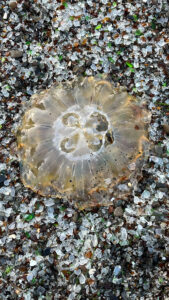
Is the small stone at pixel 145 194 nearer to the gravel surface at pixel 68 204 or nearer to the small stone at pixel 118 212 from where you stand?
the gravel surface at pixel 68 204

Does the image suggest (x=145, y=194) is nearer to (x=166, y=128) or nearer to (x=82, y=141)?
(x=166, y=128)

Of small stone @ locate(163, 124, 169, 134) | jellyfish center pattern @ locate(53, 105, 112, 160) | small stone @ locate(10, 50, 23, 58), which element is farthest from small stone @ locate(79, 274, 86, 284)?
small stone @ locate(10, 50, 23, 58)

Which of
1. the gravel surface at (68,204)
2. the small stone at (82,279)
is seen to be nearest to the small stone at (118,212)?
the gravel surface at (68,204)

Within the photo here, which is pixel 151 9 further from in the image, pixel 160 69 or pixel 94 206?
pixel 94 206

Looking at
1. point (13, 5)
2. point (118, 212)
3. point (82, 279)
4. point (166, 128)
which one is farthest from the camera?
point (13, 5)

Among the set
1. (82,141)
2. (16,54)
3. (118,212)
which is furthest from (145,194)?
(16,54)

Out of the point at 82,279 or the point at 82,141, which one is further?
the point at 82,279

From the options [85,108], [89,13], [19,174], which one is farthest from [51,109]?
[89,13]

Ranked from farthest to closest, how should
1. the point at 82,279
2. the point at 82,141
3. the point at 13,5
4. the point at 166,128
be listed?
the point at 13,5 → the point at 166,128 → the point at 82,279 → the point at 82,141

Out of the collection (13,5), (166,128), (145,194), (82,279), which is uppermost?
(13,5)
